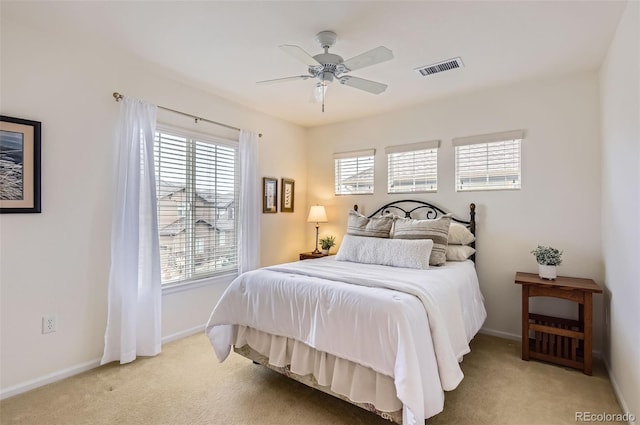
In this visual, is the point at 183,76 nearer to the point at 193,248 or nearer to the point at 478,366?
the point at 193,248

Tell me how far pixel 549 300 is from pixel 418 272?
1.50 metres

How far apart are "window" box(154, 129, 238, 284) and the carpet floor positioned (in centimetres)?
102

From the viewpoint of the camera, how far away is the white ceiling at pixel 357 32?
81.0 inches

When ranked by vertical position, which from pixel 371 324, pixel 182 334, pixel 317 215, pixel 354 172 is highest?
pixel 354 172

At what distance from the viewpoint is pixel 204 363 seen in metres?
2.72

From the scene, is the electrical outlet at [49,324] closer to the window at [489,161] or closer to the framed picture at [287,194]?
the framed picture at [287,194]

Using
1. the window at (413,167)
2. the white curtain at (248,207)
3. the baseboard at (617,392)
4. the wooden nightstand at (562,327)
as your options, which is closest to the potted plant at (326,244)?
the white curtain at (248,207)

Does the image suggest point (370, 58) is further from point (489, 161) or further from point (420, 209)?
point (420, 209)

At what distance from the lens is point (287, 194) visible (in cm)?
457

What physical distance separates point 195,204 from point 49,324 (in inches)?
60.8

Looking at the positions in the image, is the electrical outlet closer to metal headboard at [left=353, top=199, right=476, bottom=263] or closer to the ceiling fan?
the ceiling fan

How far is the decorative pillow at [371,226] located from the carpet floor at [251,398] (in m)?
1.41

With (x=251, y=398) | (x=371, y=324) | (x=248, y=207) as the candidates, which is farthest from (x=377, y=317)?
(x=248, y=207)

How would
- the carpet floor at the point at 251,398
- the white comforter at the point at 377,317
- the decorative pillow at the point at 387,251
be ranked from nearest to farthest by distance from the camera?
the white comforter at the point at 377,317, the carpet floor at the point at 251,398, the decorative pillow at the point at 387,251
